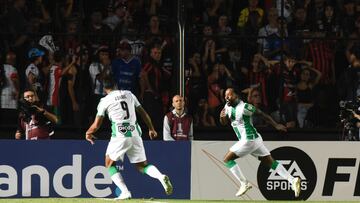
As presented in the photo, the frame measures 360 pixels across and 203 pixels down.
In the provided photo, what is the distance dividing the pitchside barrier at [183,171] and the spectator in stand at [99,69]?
5.36ft

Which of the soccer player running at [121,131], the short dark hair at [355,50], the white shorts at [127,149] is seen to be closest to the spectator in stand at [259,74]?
the short dark hair at [355,50]

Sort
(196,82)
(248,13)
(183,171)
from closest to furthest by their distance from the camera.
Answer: (183,171), (196,82), (248,13)

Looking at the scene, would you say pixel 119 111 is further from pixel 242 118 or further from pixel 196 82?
pixel 196 82

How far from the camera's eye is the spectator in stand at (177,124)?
17.5m

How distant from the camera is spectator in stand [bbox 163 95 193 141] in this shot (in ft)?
57.3

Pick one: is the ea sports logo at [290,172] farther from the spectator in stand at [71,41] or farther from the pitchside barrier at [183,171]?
the spectator in stand at [71,41]

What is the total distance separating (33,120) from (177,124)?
2.42 m

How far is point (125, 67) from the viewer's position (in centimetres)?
1848

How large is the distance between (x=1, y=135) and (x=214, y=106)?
3924mm

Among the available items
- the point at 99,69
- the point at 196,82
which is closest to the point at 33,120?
the point at 99,69

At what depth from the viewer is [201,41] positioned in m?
19.1

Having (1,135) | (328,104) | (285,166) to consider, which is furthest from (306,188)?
(1,135)

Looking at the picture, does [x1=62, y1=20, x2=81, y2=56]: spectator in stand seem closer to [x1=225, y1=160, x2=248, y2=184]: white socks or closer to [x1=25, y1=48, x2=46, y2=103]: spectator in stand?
[x1=25, y1=48, x2=46, y2=103]: spectator in stand

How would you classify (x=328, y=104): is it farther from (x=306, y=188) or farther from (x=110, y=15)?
(x=110, y=15)
